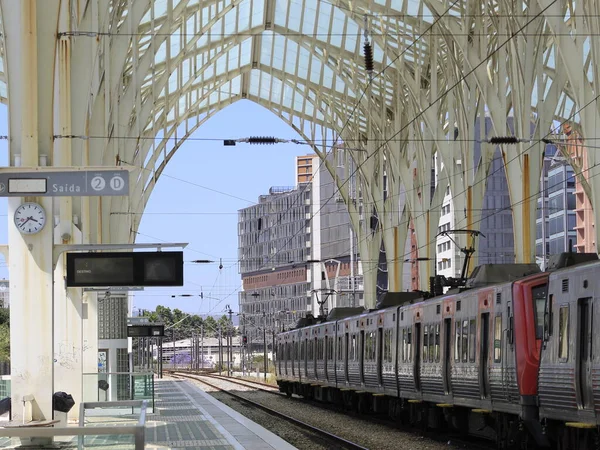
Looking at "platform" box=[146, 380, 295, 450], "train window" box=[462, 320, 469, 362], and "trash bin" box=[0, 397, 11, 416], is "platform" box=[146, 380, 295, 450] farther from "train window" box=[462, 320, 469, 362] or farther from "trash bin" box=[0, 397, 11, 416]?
"train window" box=[462, 320, 469, 362]

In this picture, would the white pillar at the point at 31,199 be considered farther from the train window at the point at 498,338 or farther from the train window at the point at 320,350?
the train window at the point at 320,350

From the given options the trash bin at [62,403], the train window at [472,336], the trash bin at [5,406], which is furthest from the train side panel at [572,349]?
the trash bin at [5,406]

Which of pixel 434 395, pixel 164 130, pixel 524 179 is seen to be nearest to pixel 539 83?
pixel 524 179

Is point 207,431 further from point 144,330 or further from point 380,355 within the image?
point 144,330

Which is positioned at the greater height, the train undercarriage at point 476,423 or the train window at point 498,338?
the train window at point 498,338

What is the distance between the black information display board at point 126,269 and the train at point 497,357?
5.65 metres

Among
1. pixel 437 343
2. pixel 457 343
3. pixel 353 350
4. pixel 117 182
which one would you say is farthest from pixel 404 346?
pixel 117 182

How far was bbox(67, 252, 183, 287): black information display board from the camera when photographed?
2178cm

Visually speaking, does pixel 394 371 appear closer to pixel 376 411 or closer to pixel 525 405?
pixel 376 411

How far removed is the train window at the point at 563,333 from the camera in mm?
15945

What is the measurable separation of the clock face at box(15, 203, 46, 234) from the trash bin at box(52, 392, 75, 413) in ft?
9.76

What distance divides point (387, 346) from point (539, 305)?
13916 mm

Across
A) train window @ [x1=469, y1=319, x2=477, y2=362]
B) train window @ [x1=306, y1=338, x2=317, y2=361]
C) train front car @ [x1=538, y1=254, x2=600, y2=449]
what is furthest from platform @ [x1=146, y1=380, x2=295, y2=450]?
train window @ [x1=306, y1=338, x2=317, y2=361]

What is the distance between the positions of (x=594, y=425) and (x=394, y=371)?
16.1 m
